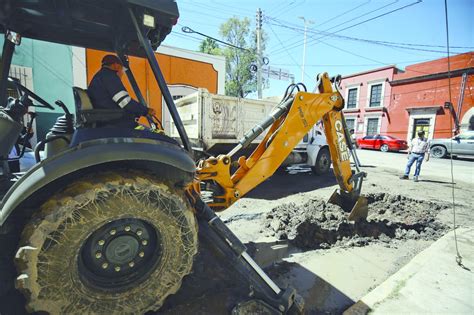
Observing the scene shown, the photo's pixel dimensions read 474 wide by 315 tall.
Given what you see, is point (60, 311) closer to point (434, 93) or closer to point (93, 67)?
point (93, 67)

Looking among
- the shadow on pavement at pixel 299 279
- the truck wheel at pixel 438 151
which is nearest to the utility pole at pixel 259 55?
the truck wheel at pixel 438 151

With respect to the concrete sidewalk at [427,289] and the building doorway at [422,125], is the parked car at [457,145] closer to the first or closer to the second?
the building doorway at [422,125]

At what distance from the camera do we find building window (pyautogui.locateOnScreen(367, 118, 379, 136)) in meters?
27.7

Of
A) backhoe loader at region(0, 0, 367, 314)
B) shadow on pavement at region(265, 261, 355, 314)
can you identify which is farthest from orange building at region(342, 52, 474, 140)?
backhoe loader at region(0, 0, 367, 314)

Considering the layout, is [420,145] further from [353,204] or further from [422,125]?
[422,125]

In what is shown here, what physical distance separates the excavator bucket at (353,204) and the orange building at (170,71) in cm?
836

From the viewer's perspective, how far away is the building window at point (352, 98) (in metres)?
29.8

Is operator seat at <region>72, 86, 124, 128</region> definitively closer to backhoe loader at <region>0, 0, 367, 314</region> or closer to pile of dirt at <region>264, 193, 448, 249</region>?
backhoe loader at <region>0, 0, 367, 314</region>

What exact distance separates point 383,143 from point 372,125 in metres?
7.12

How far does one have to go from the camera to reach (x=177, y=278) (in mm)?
1896

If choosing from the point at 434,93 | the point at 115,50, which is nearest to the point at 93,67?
the point at 115,50

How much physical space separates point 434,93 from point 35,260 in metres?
29.6

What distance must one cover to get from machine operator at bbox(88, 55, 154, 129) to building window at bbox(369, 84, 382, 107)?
3046 cm

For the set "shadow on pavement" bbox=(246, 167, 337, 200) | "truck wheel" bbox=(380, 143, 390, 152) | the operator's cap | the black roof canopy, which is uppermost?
the black roof canopy
